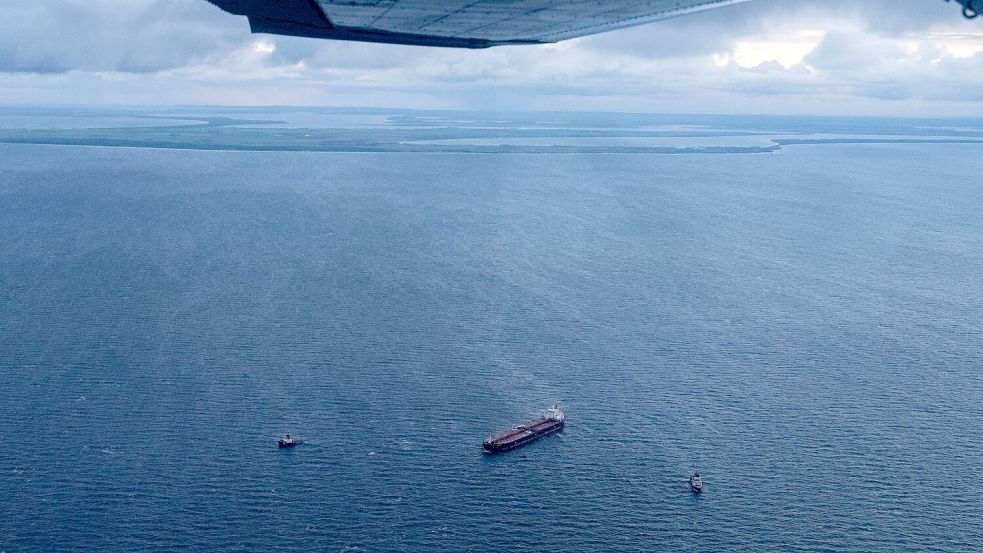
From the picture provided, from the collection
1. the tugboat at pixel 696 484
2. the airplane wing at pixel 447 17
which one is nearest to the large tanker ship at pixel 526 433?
the tugboat at pixel 696 484

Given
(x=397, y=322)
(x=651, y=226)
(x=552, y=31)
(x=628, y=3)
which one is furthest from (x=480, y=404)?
(x=651, y=226)

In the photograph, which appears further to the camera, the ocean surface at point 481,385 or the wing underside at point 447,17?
the ocean surface at point 481,385

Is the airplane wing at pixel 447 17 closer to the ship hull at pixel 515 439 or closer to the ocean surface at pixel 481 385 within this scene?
the ocean surface at pixel 481 385

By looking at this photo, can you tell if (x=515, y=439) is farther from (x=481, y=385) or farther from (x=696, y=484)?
(x=696, y=484)

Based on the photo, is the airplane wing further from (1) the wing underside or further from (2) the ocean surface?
(2) the ocean surface

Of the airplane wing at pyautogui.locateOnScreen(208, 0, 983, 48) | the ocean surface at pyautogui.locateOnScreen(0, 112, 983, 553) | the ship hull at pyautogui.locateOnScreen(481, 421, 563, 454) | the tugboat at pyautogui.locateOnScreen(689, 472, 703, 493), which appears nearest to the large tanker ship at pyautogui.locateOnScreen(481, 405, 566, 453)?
the ship hull at pyautogui.locateOnScreen(481, 421, 563, 454)
